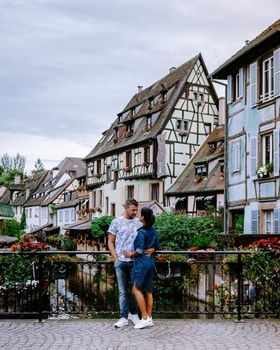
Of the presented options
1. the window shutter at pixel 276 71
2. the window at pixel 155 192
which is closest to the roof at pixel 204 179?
the window at pixel 155 192

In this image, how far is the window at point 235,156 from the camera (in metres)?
23.8

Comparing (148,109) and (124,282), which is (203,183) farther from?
(124,282)

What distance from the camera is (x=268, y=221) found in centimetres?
2181

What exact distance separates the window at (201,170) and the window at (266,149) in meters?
11.2

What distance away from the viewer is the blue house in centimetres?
2092

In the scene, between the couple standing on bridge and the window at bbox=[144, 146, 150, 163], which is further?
the window at bbox=[144, 146, 150, 163]

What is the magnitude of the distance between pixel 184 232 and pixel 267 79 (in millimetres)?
8975

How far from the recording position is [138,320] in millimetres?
8031

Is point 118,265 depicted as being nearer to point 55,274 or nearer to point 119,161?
point 55,274

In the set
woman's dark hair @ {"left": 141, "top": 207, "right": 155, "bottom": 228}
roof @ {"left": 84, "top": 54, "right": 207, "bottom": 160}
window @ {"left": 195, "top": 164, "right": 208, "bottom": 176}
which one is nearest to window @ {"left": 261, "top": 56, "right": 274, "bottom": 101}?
window @ {"left": 195, "top": 164, "right": 208, "bottom": 176}

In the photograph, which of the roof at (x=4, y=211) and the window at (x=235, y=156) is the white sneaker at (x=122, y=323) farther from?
the roof at (x=4, y=211)

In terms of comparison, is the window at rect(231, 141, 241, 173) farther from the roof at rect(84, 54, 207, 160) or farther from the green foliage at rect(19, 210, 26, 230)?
the green foliage at rect(19, 210, 26, 230)

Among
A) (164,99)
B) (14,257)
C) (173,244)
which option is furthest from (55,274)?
(164,99)

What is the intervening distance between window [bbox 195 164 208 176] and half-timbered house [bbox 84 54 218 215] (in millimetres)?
3161
